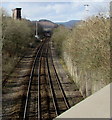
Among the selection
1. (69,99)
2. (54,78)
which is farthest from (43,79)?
(69,99)

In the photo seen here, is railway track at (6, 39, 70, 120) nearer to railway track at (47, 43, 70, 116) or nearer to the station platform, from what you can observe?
railway track at (47, 43, 70, 116)

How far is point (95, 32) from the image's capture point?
402 inches

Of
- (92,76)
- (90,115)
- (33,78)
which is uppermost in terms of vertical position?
(90,115)

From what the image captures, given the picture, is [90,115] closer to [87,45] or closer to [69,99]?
[87,45]

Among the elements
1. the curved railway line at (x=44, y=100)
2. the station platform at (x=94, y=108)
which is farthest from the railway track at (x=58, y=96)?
the station platform at (x=94, y=108)

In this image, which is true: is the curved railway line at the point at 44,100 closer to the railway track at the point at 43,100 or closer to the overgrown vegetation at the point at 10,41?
the railway track at the point at 43,100

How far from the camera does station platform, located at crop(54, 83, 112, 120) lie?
171 cm

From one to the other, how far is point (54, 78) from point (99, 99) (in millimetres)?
15869

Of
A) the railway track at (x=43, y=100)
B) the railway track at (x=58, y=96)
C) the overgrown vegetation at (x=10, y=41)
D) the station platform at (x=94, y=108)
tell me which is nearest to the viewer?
the station platform at (x=94, y=108)

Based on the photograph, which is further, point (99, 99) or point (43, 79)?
point (43, 79)

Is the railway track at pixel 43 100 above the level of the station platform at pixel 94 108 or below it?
below

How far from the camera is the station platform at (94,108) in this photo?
1.71m

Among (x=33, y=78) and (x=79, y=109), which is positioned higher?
(x=79, y=109)

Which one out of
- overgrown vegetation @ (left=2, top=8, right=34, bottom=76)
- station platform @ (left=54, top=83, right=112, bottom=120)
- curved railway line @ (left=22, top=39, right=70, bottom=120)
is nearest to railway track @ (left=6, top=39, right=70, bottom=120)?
curved railway line @ (left=22, top=39, right=70, bottom=120)
